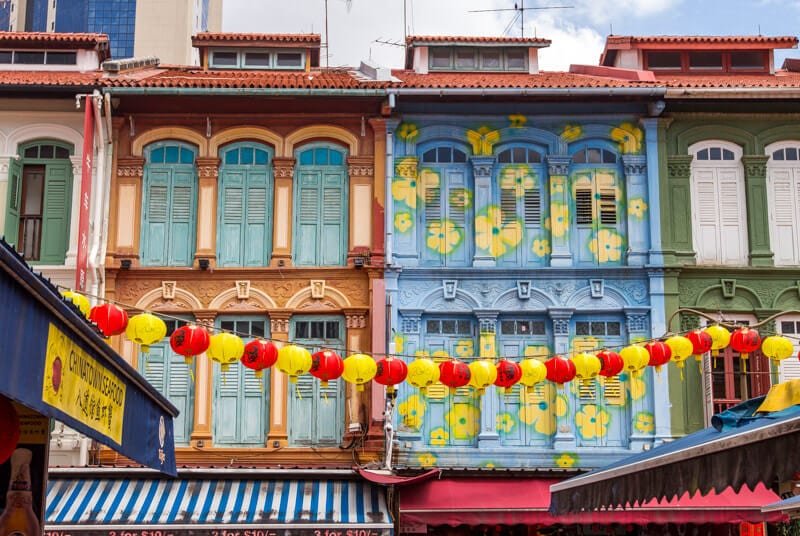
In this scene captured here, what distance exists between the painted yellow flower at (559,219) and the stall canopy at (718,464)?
8.36 meters

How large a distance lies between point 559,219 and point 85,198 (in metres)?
7.46

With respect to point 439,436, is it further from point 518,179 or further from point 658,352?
point 658,352

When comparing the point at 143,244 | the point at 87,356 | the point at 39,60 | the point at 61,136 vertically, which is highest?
the point at 39,60

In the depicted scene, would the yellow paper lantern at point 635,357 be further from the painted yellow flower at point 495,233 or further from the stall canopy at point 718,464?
the painted yellow flower at point 495,233

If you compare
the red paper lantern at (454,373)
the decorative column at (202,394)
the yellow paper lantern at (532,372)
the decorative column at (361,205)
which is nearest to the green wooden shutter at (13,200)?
the decorative column at (202,394)

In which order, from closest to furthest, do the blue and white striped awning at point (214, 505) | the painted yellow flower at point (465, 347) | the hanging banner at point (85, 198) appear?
the blue and white striped awning at point (214, 505) < the hanging banner at point (85, 198) < the painted yellow flower at point (465, 347)

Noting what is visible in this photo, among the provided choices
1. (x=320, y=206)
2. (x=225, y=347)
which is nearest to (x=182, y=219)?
(x=320, y=206)

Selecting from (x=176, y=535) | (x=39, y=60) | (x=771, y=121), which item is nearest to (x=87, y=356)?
(x=176, y=535)

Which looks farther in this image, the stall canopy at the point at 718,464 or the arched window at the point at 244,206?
the arched window at the point at 244,206

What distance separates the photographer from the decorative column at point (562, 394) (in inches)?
704

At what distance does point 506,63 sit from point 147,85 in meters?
7.10

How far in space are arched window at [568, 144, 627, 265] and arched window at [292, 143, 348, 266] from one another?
11.3 feet

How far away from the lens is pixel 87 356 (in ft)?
16.5

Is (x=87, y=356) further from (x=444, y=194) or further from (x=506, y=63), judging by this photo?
(x=506, y=63)
